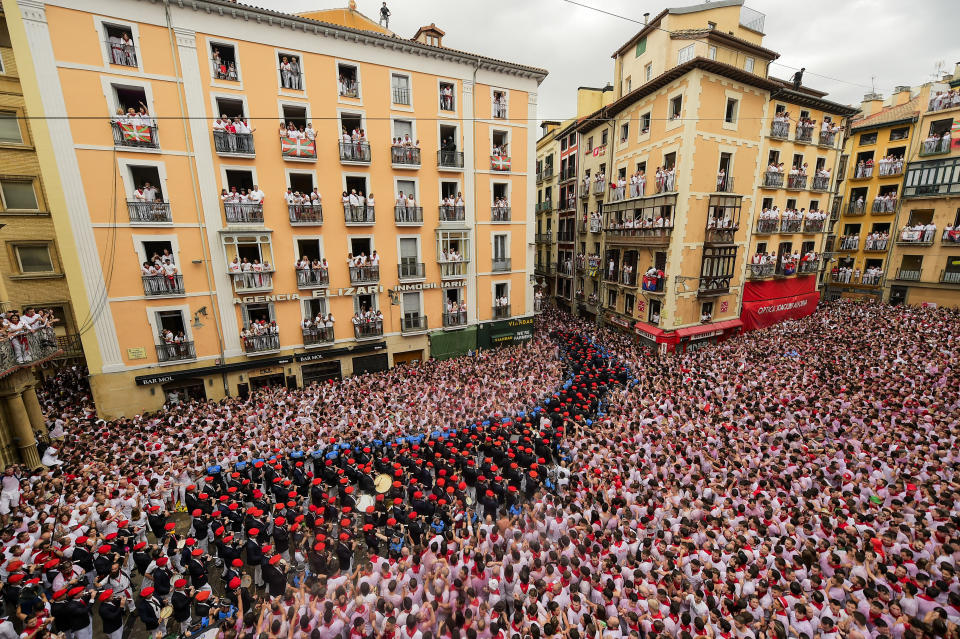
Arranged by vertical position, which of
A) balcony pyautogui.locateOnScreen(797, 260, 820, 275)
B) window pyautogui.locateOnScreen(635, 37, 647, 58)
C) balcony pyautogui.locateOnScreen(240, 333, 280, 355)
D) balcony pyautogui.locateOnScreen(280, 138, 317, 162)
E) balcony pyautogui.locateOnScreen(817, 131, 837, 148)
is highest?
window pyautogui.locateOnScreen(635, 37, 647, 58)

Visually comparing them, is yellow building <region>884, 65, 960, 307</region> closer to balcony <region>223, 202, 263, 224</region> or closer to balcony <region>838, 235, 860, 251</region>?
balcony <region>838, 235, 860, 251</region>

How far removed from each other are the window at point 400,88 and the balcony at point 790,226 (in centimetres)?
2664

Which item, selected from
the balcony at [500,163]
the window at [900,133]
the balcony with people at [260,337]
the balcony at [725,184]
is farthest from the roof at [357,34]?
the window at [900,133]

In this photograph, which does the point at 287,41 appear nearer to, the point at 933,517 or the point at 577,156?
the point at 577,156

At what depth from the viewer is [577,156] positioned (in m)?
33.1

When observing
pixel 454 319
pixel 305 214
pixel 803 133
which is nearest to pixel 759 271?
pixel 803 133

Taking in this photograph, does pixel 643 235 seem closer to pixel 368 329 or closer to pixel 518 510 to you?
pixel 368 329

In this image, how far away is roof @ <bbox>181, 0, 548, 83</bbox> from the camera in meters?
16.5

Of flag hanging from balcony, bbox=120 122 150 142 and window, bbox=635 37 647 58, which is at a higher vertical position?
window, bbox=635 37 647 58

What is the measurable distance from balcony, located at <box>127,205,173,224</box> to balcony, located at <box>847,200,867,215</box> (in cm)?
5051

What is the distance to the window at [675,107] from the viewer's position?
22.5 m

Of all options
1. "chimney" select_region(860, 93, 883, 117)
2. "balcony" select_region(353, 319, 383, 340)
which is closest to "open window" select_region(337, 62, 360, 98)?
"balcony" select_region(353, 319, 383, 340)

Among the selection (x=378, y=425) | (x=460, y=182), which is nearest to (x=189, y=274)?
(x=378, y=425)

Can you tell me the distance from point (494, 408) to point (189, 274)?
15956mm
